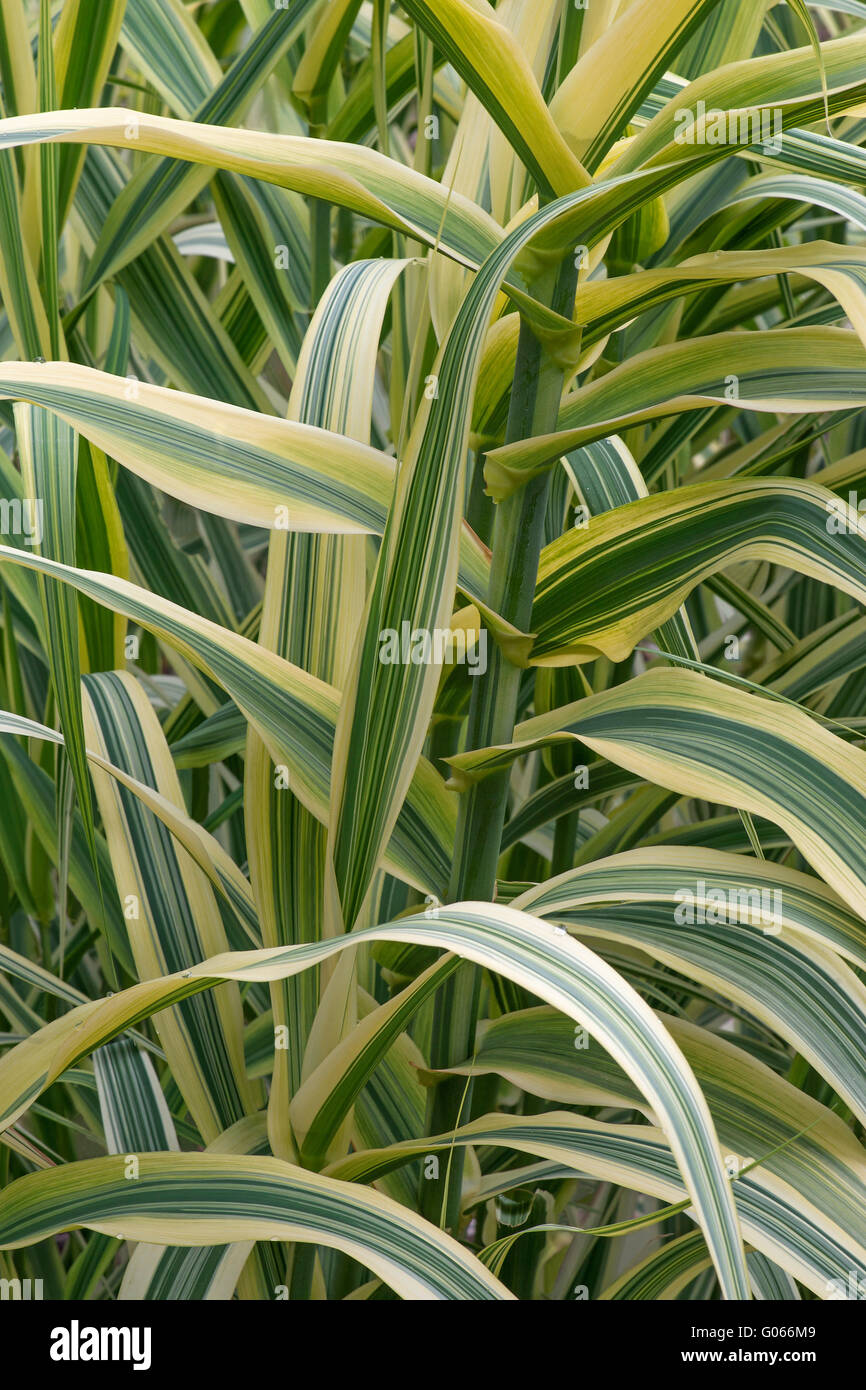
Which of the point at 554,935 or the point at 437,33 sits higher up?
the point at 437,33

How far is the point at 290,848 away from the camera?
0.37m

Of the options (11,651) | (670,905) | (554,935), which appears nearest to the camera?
(554,935)

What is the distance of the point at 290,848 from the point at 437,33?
0.23m

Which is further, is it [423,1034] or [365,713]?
[423,1034]

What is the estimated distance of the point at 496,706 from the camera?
1.17 ft

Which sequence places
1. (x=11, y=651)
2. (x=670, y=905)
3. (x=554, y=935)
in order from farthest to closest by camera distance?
(x=11, y=651)
(x=670, y=905)
(x=554, y=935)

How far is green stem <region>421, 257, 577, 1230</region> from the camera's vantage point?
0.33m

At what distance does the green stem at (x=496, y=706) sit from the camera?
330 millimetres

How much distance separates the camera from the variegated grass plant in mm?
293

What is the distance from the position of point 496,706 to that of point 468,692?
0.20 feet

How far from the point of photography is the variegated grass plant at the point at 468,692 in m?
0.29
